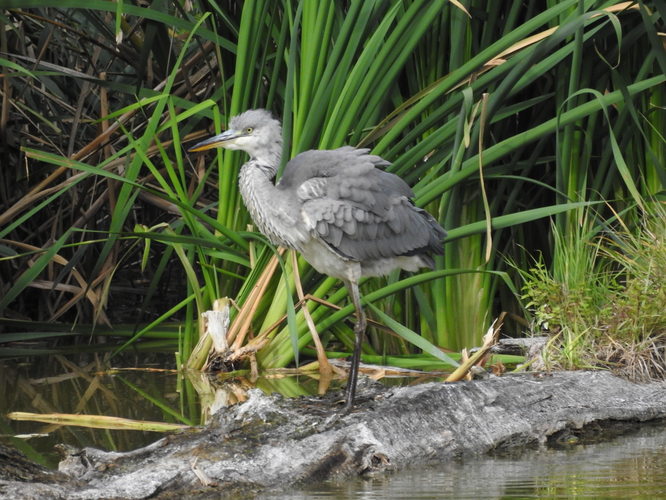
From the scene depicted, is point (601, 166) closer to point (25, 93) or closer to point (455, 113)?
point (455, 113)

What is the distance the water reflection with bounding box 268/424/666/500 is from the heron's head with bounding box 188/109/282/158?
62.5 inches

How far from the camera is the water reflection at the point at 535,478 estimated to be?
2.71m

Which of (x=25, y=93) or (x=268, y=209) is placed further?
(x=25, y=93)

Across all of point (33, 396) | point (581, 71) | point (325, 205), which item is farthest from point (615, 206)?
point (33, 396)

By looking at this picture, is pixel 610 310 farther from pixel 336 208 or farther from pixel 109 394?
pixel 109 394

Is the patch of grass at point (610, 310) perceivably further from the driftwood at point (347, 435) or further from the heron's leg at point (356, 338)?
the heron's leg at point (356, 338)

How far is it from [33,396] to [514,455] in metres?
2.17

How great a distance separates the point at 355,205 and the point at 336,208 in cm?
9

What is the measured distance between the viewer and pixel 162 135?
19.9ft

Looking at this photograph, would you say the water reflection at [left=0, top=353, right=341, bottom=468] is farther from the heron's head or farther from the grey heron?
the heron's head

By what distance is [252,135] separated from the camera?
417 centimetres

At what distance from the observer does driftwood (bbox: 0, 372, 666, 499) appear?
2.79 metres

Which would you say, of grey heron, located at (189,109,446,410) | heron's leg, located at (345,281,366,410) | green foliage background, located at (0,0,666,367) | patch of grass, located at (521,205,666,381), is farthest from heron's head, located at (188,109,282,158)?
patch of grass, located at (521,205,666,381)

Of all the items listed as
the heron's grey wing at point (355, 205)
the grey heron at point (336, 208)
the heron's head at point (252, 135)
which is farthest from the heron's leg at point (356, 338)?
the heron's head at point (252, 135)
